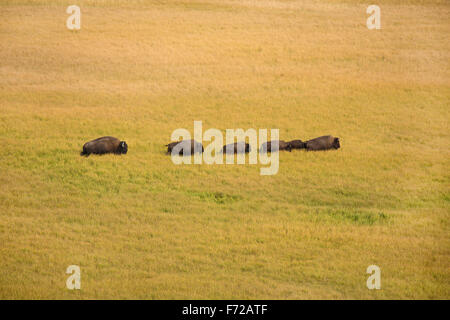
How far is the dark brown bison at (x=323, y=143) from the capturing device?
22.2 meters

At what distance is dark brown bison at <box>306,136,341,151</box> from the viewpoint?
72.9 feet

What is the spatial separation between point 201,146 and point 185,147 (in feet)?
2.17

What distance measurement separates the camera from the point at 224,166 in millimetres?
20719

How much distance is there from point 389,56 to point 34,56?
22438mm

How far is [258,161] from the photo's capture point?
21.2m

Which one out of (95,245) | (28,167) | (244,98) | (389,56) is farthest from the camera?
(389,56)

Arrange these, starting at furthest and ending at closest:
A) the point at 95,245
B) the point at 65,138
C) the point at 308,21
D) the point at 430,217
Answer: the point at 308,21 → the point at 65,138 → the point at 430,217 → the point at 95,245

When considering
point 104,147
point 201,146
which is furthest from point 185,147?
point 104,147
